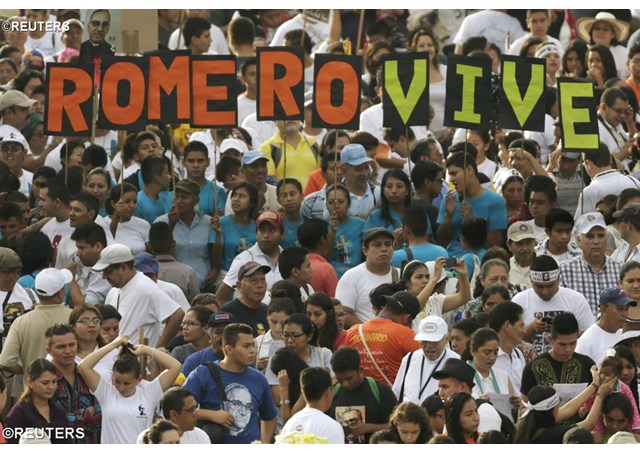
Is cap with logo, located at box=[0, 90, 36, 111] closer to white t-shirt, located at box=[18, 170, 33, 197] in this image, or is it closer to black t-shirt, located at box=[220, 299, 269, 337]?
white t-shirt, located at box=[18, 170, 33, 197]

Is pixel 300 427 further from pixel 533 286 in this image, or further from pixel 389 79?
pixel 389 79

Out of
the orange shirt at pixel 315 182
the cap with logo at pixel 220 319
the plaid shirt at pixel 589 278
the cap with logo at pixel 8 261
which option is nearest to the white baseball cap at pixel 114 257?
the cap with logo at pixel 8 261

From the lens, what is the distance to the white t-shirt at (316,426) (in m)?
14.2

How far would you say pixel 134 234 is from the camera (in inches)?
767

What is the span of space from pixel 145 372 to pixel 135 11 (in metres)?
7.12


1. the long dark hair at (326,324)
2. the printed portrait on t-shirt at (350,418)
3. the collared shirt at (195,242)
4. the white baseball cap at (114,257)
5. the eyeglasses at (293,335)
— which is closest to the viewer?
the printed portrait on t-shirt at (350,418)

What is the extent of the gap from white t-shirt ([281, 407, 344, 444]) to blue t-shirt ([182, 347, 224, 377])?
1.65 meters

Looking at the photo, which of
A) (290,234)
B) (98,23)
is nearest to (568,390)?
(290,234)

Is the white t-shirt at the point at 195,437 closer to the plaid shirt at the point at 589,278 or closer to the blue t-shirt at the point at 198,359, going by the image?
the blue t-shirt at the point at 198,359

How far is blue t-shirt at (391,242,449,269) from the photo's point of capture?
715 inches

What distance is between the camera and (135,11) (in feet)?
74.0

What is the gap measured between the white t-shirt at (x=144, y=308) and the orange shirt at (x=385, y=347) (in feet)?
6.26

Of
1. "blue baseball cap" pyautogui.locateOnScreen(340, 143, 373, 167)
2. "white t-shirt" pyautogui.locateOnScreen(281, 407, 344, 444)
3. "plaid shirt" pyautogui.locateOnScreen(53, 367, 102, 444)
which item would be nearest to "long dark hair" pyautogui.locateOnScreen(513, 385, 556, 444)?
"white t-shirt" pyautogui.locateOnScreen(281, 407, 344, 444)

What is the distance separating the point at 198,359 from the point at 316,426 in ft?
6.73
